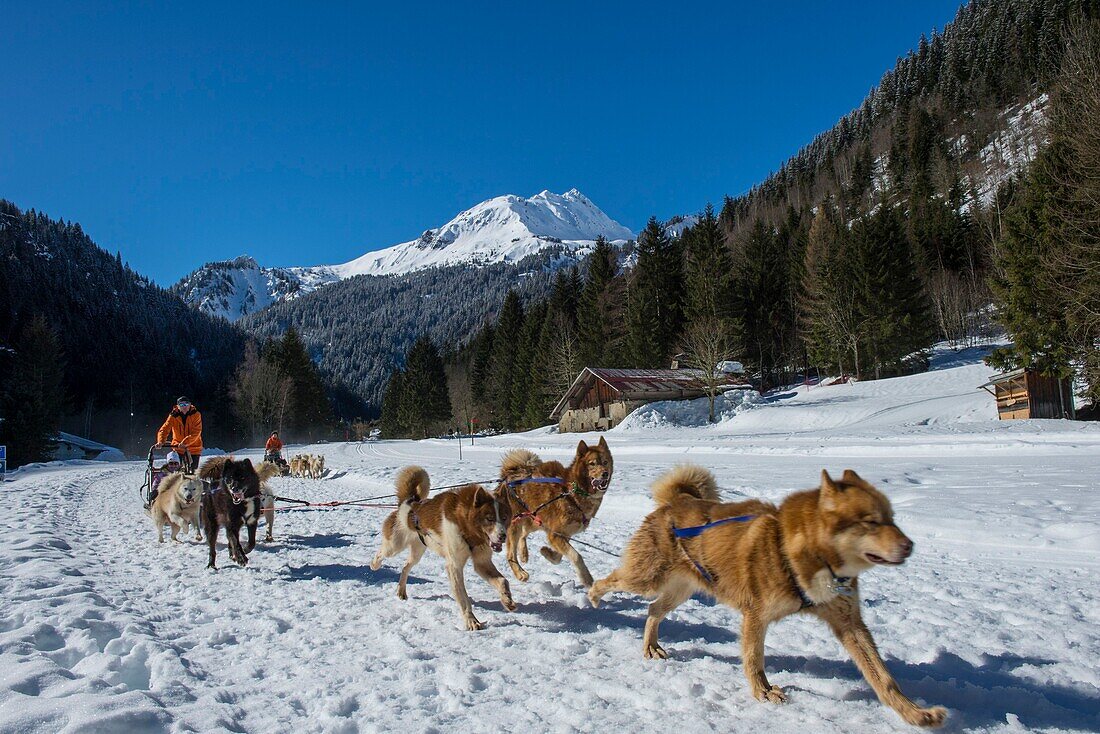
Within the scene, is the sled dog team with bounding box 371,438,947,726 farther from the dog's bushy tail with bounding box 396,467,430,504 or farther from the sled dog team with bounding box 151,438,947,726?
the dog's bushy tail with bounding box 396,467,430,504

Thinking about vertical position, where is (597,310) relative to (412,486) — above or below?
above

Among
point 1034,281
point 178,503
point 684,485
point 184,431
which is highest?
point 1034,281

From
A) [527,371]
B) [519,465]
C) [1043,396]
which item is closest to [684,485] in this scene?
[519,465]

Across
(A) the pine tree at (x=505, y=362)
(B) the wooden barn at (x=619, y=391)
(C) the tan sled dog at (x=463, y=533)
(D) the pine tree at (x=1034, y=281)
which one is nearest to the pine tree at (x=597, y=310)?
(B) the wooden barn at (x=619, y=391)

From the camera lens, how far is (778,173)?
129 metres

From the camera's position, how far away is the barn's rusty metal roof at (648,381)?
43312 millimetres

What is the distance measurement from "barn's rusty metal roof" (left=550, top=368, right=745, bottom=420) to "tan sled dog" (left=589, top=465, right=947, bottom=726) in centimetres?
3824

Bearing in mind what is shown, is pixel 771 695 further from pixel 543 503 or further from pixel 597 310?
pixel 597 310

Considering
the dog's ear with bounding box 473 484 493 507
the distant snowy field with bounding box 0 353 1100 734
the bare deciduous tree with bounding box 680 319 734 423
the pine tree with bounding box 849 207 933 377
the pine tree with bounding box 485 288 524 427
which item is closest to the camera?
the distant snowy field with bounding box 0 353 1100 734

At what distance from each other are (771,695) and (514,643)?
6.46ft

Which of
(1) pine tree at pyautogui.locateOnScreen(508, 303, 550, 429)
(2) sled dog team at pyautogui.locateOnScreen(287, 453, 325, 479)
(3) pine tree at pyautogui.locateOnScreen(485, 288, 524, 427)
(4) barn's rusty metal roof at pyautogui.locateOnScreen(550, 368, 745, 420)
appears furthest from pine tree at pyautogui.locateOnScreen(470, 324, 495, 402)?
(2) sled dog team at pyautogui.locateOnScreen(287, 453, 325, 479)

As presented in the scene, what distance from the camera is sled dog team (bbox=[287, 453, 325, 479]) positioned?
78.8 feet

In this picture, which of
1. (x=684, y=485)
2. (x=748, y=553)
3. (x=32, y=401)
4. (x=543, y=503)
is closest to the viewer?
(x=748, y=553)

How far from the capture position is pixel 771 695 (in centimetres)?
330
